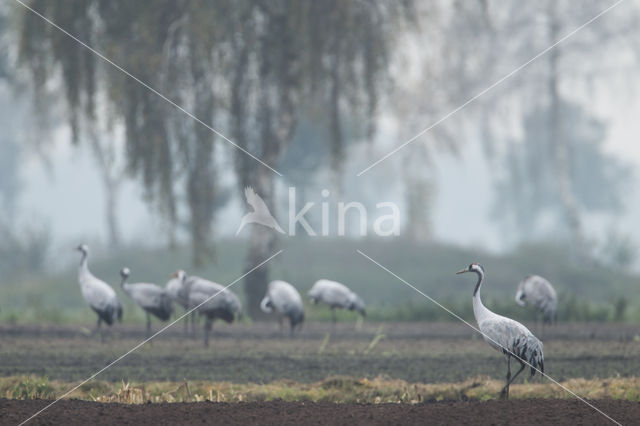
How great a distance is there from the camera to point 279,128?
47.8 ft

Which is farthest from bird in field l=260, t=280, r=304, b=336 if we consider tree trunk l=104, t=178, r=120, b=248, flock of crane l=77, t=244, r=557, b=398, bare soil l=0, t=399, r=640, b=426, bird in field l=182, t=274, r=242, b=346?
tree trunk l=104, t=178, r=120, b=248

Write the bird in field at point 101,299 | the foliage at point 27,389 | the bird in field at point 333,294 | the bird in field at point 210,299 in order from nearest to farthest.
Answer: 1. the foliage at point 27,389
2. the bird in field at point 101,299
3. the bird in field at point 210,299
4. the bird in field at point 333,294

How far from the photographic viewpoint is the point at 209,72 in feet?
43.8

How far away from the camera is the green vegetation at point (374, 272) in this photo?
68.8 feet

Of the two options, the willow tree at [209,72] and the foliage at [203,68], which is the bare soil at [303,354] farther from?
the foliage at [203,68]

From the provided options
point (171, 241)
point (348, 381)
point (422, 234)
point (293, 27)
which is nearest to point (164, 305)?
point (171, 241)

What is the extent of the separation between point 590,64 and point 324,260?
35.8 ft

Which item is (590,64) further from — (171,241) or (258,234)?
(171,241)

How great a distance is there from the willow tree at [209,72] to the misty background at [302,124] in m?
0.03

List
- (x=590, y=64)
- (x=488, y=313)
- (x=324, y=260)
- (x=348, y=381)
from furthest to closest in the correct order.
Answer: (x=590, y=64) < (x=324, y=260) < (x=348, y=381) < (x=488, y=313)

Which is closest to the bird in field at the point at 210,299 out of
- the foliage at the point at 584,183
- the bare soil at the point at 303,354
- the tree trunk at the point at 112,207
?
the bare soil at the point at 303,354

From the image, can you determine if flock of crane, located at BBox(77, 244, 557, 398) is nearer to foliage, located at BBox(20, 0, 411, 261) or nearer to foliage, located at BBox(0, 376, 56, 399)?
foliage, located at BBox(20, 0, 411, 261)

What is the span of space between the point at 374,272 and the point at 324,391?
17181 mm

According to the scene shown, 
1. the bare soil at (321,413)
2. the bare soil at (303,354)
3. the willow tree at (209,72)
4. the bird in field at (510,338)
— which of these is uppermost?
the willow tree at (209,72)
